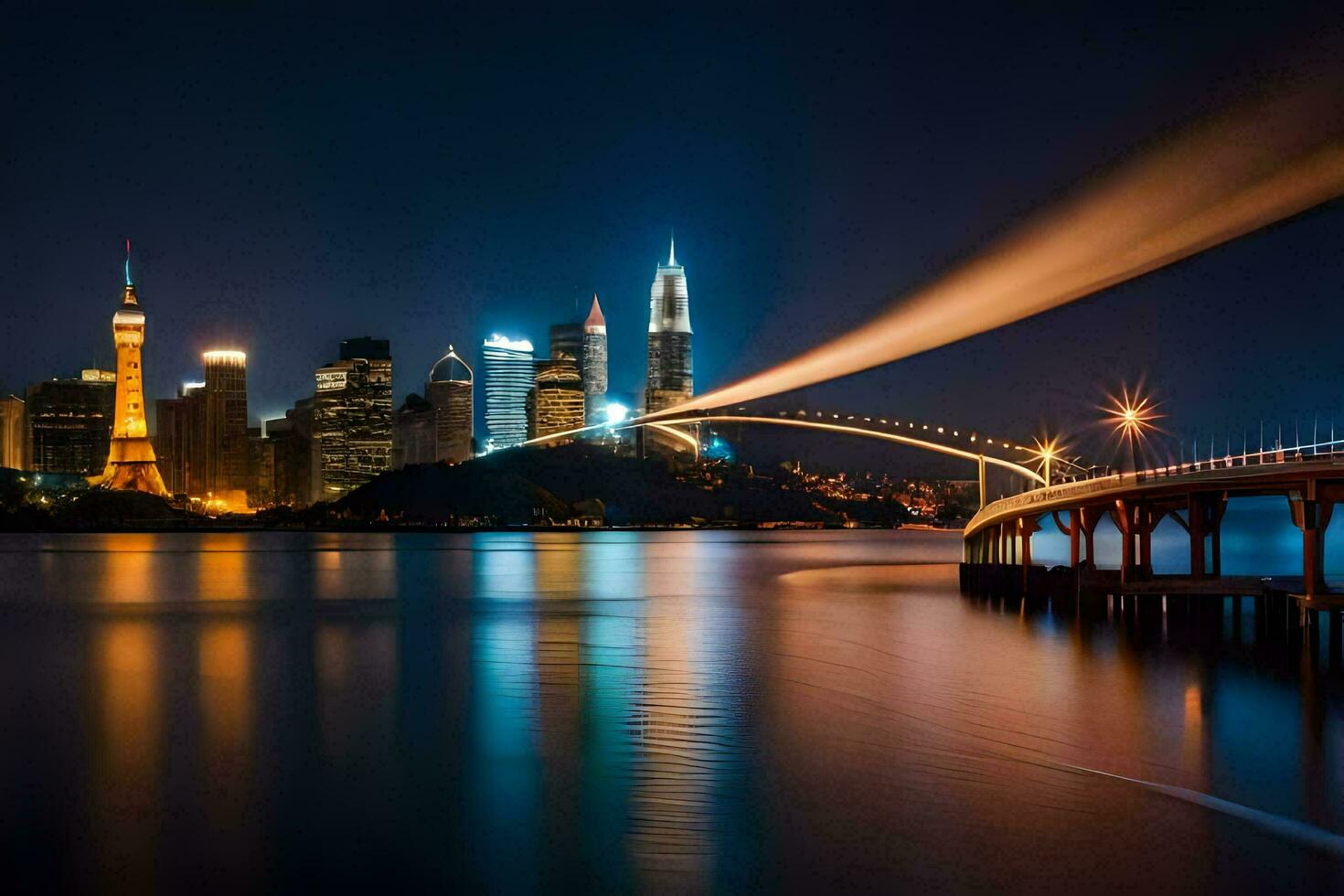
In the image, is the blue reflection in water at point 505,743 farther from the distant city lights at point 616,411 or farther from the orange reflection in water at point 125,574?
the distant city lights at point 616,411

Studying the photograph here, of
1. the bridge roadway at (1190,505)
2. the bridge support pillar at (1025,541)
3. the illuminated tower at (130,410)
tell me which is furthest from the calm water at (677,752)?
the illuminated tower at (130,410)

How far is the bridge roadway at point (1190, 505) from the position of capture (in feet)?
80.7

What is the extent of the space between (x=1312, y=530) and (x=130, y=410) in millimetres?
135802

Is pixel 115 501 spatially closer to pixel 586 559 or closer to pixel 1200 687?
pixel 586 559

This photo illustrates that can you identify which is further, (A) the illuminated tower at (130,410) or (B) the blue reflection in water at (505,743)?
(A) the illuminated tower at (130,410)

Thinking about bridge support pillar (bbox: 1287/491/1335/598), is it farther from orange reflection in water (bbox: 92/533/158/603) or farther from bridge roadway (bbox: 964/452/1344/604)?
orange reflection in water (bbox: 92/533/158/603)

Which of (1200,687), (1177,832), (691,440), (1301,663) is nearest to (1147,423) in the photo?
(1301,663)

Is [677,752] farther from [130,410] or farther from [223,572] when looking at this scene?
[130,410]

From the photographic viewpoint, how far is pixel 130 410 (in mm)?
140125

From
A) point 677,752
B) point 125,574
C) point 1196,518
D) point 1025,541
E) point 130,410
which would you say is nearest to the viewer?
point 677,752

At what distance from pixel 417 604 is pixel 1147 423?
23240 mm

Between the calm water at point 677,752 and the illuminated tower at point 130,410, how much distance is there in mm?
114093

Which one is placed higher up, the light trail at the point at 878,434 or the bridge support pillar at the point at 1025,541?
the light trail at the point at 878,434

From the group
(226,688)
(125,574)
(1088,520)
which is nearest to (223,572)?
(125,574)
